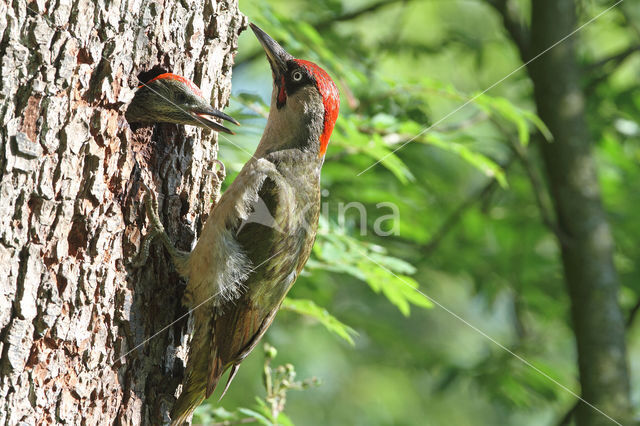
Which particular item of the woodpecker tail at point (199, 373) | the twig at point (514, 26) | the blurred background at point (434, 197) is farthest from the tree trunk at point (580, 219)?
the woodpecker tail at point (199, 373)

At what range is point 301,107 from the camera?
3.16 m

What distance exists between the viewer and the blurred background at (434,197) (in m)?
3.52

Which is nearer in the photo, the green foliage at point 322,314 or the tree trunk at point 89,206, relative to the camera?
the tree trunk at point 89,206

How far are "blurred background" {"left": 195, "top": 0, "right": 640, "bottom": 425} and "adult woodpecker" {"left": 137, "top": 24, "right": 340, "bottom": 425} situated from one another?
0.27 meters

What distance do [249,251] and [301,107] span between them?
0.81 m

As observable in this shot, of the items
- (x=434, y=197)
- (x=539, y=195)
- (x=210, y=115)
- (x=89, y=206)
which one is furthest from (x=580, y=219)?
(x=89, y=206)

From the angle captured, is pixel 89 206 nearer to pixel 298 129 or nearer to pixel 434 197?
pixel 298 129

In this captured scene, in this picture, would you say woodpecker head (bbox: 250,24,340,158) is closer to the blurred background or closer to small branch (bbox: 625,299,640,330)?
the blurred background

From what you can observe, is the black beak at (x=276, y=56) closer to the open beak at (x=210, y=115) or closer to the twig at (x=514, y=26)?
the open beak at (x=210, y=115)

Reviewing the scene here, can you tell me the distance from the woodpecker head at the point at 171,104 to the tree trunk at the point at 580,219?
3745 mm

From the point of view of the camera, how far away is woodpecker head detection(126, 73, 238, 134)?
2.40 metres

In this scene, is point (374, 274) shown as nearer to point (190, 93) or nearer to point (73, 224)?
point (190, 93)

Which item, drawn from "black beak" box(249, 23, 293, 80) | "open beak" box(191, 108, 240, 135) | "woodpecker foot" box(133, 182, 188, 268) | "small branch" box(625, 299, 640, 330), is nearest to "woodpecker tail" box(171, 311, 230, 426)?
"woodpecker foot" box(133, 182, 188, 268)

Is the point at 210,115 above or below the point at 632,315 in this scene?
above
